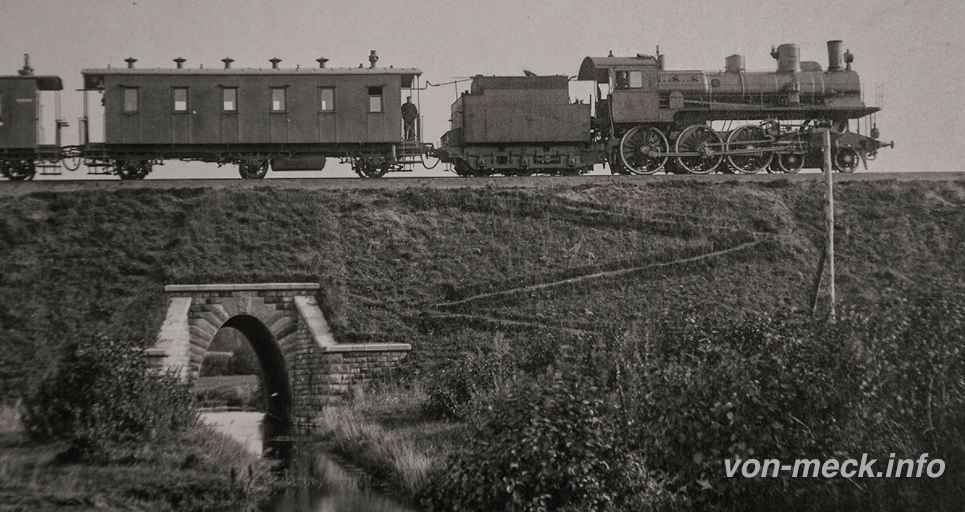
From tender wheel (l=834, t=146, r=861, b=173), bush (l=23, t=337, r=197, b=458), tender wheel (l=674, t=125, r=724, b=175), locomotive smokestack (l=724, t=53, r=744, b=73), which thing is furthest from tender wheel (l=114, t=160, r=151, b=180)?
tender wheel (l=834, t=146, r=861, b=173)

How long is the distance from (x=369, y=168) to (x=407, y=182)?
1638mm

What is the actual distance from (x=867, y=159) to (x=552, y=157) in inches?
354

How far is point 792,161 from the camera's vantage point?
25.4m

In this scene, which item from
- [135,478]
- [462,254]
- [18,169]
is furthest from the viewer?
[18,169]

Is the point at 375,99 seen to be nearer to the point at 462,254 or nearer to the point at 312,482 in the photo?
the point at 462,254

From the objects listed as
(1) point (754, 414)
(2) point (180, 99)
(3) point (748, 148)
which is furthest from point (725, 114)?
(1) point (754, 414)

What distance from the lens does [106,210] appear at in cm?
2103

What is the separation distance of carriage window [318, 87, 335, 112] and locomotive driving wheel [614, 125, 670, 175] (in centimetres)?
767

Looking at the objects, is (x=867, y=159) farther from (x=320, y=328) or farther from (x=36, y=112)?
(x=36, y=112)

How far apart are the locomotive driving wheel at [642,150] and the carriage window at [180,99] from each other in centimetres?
1128

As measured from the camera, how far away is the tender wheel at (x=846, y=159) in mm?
25562

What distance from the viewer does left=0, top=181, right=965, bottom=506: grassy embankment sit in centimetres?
1881

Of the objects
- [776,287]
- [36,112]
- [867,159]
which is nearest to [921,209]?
[867,159]

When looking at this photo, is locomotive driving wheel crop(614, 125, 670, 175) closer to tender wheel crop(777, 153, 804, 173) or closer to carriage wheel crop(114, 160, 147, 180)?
tender wheel crop(777, 153, 804, 173)
